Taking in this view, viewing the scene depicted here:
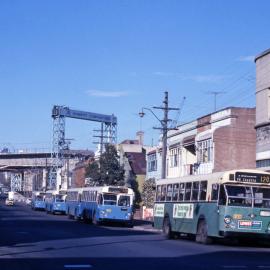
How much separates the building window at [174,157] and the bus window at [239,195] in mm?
36578

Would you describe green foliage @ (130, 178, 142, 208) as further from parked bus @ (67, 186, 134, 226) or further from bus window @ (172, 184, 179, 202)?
bus window @ (172, 184, 179, 202)

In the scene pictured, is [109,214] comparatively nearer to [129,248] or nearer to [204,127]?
[204,127]

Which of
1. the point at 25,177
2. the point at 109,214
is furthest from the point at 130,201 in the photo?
the point at 25,177

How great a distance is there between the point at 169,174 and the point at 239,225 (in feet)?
131

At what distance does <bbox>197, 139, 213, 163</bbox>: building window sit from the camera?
54.6 m

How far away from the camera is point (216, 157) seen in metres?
53.8

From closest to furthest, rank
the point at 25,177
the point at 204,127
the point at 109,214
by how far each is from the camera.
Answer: the point at 109,214, the point at 204,127, the point at 25,177

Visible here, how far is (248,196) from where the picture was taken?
86.2ft

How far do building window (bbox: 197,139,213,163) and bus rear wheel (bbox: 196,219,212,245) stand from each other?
2622cm

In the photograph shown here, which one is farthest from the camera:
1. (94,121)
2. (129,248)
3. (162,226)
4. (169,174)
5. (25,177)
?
(25,177)

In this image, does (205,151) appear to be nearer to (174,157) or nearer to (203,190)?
(174,157)

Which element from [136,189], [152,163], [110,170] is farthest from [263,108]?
[136,189]

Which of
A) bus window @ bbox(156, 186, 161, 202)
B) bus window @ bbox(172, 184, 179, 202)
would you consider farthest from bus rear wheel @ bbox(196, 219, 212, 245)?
bus window @ bbox(156, 186, 161, 202)

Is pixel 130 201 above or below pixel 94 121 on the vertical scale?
below
